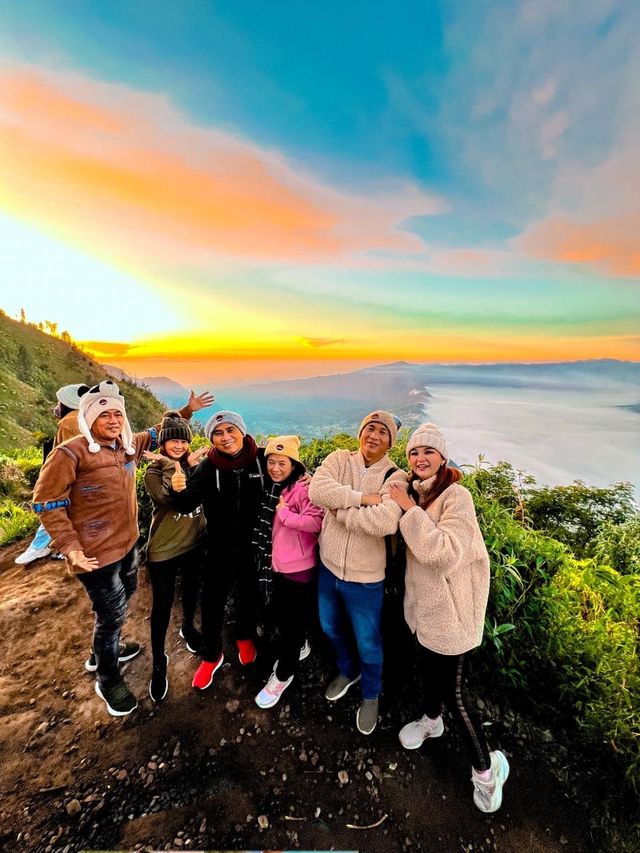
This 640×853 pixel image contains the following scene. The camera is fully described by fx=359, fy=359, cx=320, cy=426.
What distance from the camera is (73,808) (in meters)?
2.36

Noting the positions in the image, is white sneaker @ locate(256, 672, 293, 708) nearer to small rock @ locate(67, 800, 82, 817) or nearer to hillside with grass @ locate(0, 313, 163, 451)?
small rock @ locate(67, 800, 82, 817)

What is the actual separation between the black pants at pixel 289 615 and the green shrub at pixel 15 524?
17.0ft

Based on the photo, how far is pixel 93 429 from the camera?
272 centimetres

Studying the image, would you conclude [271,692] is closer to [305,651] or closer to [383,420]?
[305,651]

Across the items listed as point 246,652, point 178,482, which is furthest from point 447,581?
point 246,652

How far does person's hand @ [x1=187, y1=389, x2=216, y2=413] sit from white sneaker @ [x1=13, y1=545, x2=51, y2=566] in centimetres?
343

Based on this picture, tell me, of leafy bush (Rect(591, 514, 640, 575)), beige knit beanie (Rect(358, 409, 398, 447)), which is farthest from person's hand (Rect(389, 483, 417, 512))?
leafy bush (Rect(591, 514, 640, 575))

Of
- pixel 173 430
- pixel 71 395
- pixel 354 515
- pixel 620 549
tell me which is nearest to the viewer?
pixel 354 515

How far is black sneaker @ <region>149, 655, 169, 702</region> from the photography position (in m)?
3.07

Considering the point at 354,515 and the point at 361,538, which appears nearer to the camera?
the point at 354,515

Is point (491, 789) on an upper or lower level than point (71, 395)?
lower

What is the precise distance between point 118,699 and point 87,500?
176cm

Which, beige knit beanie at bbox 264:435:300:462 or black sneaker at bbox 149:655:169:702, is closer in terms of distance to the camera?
beige knit beanie at bbox 264:435:300:462

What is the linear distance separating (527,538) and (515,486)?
1.34 m
